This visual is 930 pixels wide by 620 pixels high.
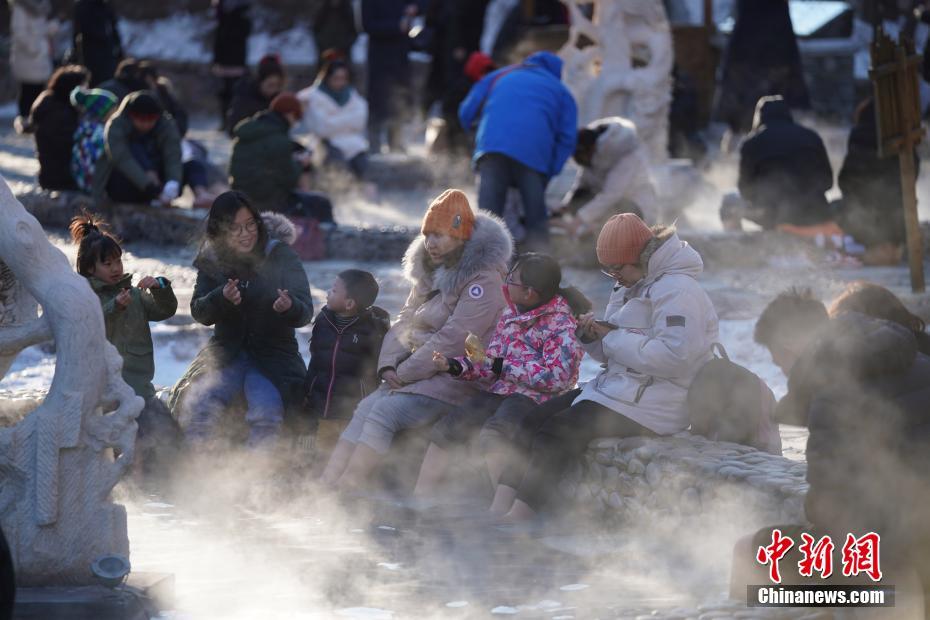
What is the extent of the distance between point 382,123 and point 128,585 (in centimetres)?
1401

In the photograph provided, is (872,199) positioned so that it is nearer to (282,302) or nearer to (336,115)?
(336,115)

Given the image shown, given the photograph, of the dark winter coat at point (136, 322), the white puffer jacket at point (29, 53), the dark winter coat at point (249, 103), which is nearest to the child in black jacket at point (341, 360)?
the dark winter coat at point (136, 322)

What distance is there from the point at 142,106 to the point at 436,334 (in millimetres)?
5882

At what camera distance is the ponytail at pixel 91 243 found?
746 cm

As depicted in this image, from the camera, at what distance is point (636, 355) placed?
6680 mm

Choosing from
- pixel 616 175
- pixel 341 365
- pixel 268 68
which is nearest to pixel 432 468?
pixel 341 365

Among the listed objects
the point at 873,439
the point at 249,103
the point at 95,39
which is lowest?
the point at 873,439

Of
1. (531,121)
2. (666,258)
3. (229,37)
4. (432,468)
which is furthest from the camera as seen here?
(229,37)

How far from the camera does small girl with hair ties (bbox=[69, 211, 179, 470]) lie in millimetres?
7539

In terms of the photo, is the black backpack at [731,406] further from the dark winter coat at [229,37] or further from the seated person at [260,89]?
the dark winter coat at [229,37]

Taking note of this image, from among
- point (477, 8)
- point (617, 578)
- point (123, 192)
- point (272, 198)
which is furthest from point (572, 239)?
point (477, 8)

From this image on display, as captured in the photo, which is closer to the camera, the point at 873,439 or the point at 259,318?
the point at 873,439

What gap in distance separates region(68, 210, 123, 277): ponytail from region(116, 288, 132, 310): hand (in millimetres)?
169

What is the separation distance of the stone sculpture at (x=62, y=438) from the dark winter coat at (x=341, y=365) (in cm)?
197
